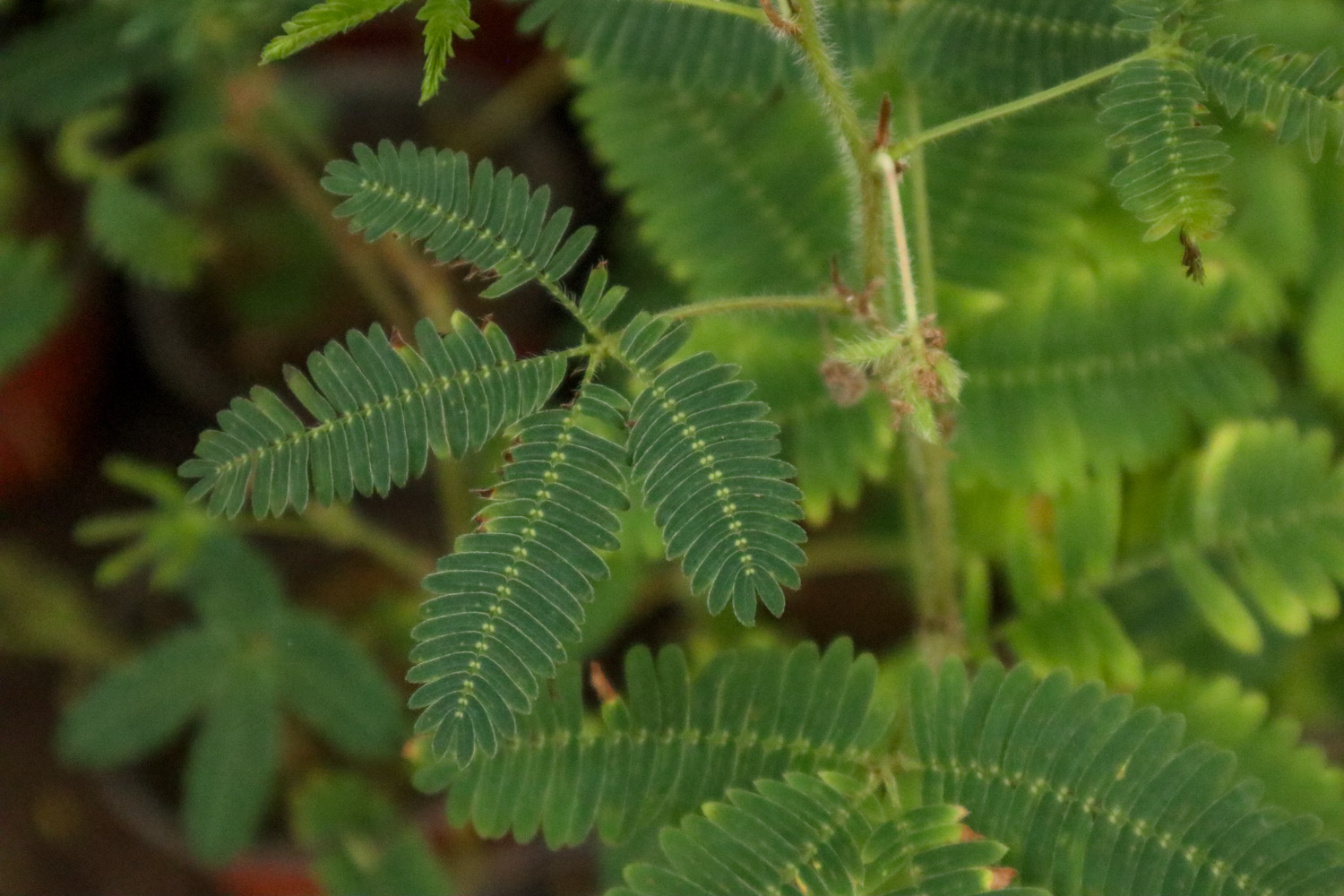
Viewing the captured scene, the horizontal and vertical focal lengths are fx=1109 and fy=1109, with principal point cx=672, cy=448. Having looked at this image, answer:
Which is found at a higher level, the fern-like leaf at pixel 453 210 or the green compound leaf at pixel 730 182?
the fern-like leaf at pixel 453 210

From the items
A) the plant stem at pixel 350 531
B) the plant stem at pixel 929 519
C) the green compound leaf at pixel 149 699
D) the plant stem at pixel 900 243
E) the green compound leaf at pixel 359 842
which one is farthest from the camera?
the green compound leaf at pixel 149 699

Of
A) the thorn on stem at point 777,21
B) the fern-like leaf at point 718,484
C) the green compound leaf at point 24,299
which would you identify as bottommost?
the green compound leaf at point 24,299

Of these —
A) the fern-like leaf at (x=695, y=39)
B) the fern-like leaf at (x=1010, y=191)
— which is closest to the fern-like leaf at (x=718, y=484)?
the fern-like leaf at (x=695, y=39)

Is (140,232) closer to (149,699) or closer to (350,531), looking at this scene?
(350,531)

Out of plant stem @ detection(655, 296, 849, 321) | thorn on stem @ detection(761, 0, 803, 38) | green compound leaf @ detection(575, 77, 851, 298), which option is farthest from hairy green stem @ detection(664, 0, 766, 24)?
green compound leaf @ detection(575, 77, 851, 298)

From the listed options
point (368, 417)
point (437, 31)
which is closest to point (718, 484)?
point (368, 417)

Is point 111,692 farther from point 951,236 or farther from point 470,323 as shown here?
point 951,236

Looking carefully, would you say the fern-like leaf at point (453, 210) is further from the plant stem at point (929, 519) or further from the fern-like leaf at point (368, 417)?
the plant stem at point (929, 519)

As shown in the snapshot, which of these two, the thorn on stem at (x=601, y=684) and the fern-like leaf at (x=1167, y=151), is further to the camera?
the thorn on stem at (x=601, y=684)
